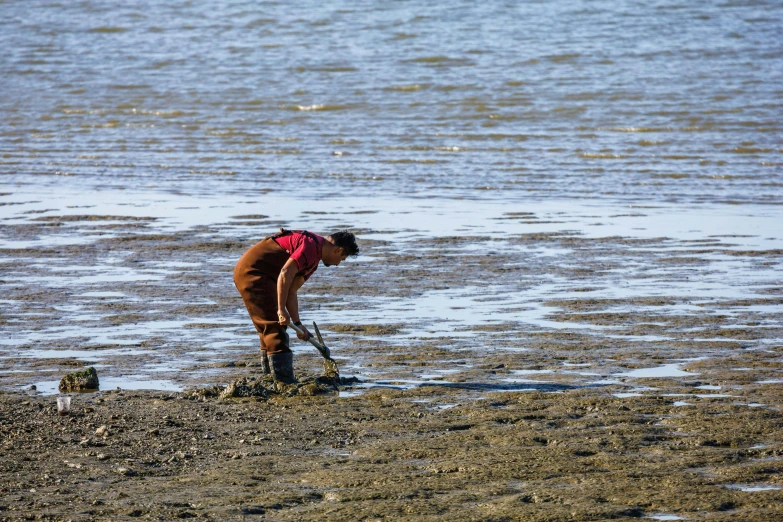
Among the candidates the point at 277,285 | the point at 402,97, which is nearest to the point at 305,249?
the point at 277,285

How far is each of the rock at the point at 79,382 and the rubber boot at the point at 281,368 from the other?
41.5 inches

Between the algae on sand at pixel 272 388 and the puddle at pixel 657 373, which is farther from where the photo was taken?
the puddle at pixel 657 373

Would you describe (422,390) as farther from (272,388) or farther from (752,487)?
(752,487)

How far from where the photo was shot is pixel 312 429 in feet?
21.1

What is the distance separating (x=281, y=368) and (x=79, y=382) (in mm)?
1187

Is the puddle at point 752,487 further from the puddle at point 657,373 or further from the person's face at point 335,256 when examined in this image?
the person's face at point 335,256

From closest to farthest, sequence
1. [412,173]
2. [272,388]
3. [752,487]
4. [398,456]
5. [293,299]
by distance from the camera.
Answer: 1. [752,487]
2. [398,456]
3. [272,388]
4. [293,299]
5. [412,173]

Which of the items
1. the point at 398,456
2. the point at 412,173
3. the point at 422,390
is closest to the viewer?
the point at 398,456

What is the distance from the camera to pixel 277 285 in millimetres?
7508

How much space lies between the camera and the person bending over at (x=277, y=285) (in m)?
7.43

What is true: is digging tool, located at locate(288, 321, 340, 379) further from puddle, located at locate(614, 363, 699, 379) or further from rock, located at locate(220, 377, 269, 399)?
puddle, located at locate(614, 363, 699, 379)

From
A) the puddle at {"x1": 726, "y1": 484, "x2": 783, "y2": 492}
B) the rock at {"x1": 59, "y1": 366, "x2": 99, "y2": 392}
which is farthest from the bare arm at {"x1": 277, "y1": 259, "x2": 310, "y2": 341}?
the puddle at {"x1": 726, "y1": 484, "x2": 783, "y2": 492}

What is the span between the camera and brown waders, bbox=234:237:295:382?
24.9 feet

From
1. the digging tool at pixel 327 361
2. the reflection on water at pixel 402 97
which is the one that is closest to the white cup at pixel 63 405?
the digging tool at pixel 327 361
